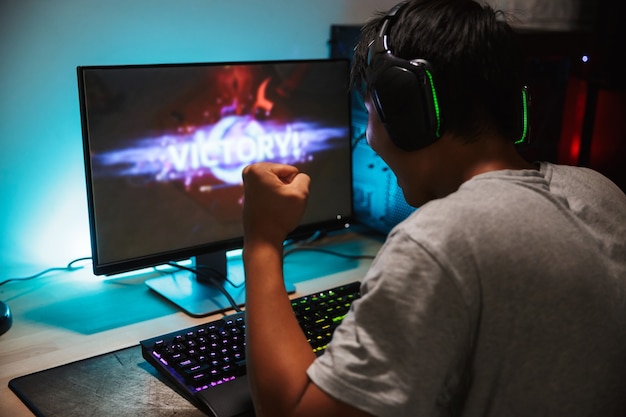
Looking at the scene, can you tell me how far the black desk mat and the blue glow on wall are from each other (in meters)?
0.45

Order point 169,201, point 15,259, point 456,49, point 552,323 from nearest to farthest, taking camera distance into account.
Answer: point 552,323 → point 456,49 → point 169,201 → point 15,259

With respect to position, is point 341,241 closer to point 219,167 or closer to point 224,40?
point 219,167

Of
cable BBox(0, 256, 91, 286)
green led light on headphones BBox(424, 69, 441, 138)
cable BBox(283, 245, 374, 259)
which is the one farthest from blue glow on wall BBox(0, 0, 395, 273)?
green led light on headphones BBox(424, 69, 441, 138)

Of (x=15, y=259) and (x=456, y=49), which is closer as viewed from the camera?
(x=456, y=49)

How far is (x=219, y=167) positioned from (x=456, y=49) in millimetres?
643

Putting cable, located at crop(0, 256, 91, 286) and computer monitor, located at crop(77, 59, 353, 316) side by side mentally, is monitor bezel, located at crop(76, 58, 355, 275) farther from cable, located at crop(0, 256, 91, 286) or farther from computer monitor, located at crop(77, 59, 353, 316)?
cable, located at crop(0, 256, 91, 286)

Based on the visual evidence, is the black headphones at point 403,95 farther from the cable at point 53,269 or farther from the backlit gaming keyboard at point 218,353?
the cable at point 53,269

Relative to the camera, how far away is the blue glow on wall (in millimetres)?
1372

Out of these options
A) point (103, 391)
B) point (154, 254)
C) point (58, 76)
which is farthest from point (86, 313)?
point (58, 76)

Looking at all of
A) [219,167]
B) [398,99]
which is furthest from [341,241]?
[398,99]

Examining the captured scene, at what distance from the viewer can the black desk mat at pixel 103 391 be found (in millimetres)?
980

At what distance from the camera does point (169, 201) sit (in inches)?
52.4

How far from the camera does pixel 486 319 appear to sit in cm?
73

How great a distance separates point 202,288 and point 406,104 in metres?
0.68
